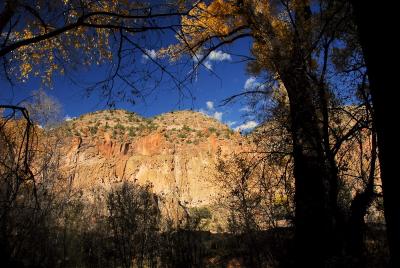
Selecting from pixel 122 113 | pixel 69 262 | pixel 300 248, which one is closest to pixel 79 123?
pixel 122 113

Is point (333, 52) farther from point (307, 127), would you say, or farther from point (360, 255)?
point (360, 255)

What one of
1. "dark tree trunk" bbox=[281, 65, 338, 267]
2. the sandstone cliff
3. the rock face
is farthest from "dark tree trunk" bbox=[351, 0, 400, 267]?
the rock face

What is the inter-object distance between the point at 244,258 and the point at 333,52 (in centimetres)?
454

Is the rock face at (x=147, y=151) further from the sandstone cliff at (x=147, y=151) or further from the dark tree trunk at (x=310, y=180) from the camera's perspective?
the dark tree trunk at (x=310, y=180)

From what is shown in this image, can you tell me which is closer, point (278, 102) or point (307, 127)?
point (307, 127)

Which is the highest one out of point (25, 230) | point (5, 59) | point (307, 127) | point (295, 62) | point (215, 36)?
point (215, 36)

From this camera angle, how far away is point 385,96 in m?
1.62

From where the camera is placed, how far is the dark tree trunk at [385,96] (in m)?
1.60

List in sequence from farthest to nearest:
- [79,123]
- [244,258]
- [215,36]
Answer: [79,123] → [215,36] → [244,258]

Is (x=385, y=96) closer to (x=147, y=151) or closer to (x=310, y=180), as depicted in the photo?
(x=310, y=180)

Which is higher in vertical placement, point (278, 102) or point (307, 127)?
point (278, 102)

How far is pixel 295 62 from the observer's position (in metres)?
6.97

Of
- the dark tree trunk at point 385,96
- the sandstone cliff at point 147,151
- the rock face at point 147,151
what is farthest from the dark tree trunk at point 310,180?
the rock face at point 147,151

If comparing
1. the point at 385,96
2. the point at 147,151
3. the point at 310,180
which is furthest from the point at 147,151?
the point at 385,96
